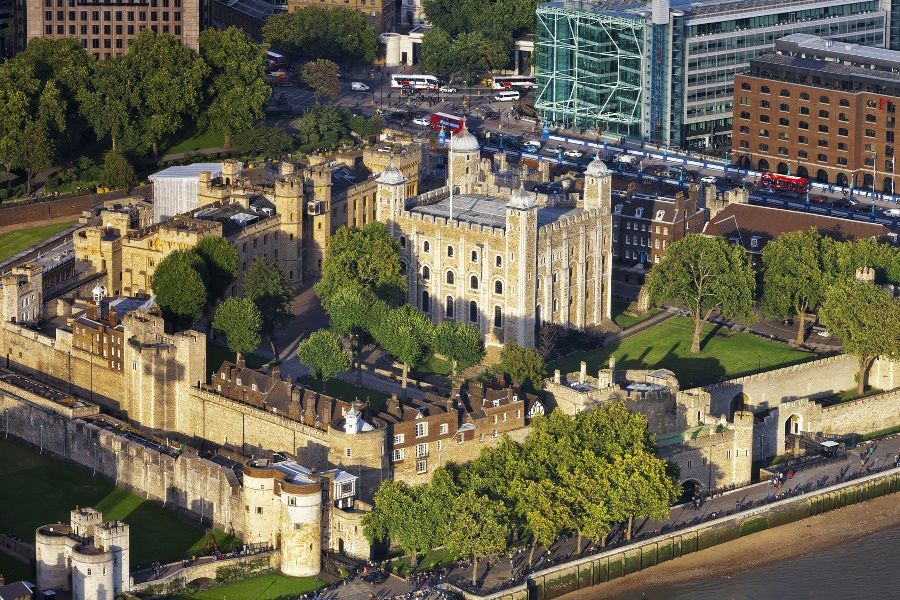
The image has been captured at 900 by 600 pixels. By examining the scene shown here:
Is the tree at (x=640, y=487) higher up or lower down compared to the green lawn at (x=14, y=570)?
higher up

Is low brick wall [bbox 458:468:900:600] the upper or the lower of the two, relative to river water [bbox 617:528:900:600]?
upper

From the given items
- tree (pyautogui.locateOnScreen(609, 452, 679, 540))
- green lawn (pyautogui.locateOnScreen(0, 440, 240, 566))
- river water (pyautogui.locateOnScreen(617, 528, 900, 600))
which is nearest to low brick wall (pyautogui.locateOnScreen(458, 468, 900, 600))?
tree (pyautogui.locateOnScreen(609, 452, 679, 540))

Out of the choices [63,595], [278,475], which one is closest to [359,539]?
[278,475]

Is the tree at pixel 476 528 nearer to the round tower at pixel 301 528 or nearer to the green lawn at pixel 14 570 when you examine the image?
the round tower at pixel 301 528

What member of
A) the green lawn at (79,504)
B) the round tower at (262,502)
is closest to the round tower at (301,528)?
the round tower at (262,502)

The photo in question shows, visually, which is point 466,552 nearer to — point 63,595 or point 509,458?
point 509,458

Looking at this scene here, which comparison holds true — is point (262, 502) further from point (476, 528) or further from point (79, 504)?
point (79, 504)

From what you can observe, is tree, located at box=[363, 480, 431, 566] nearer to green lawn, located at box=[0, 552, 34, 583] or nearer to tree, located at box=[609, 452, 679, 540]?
tree, located at box=[609, 452, 679, 540]

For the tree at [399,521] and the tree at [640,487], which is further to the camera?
the tree at [640,487]
